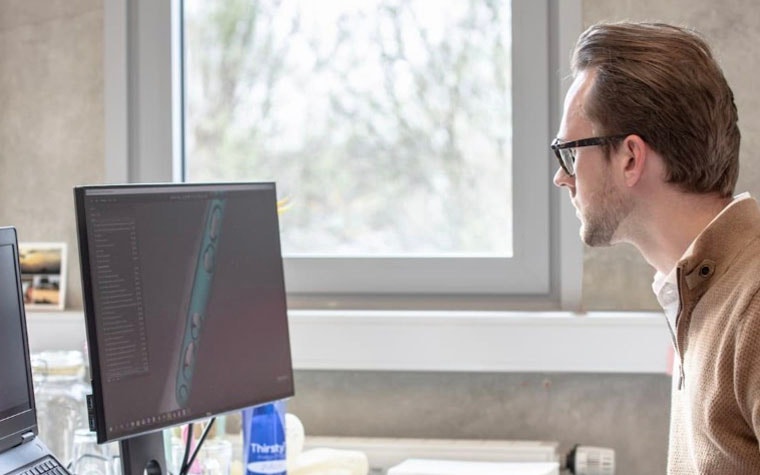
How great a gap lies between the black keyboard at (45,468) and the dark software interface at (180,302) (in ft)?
0.34

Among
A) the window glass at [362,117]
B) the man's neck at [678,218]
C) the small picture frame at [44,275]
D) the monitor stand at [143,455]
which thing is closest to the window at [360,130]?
the window glass at [362,117]

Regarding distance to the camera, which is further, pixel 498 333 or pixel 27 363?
pixel 498 333

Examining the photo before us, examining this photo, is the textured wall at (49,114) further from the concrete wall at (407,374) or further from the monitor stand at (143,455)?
the monitor stand at (143,455)

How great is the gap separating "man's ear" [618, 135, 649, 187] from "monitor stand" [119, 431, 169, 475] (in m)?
0.78

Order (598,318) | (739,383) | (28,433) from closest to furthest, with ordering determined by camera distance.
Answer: (739,383), (28,433), (598,318)

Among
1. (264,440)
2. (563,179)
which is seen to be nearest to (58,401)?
(264,440)

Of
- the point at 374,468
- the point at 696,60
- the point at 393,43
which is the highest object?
the point at 393,43

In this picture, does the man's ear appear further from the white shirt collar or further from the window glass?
the window glass

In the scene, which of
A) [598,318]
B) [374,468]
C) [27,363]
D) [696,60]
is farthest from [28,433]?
[598,318]

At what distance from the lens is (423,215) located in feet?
8.20

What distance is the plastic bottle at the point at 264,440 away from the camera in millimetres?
1811

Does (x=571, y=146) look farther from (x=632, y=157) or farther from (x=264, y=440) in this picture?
(x=264, y=440)

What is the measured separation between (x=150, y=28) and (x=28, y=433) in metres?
1.27

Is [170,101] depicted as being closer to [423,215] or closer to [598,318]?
[423,215]
